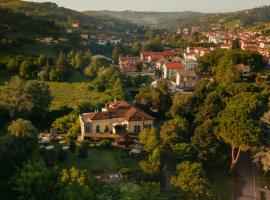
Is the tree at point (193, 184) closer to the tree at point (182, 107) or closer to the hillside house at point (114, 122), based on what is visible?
the hillside house at point (114, 122)

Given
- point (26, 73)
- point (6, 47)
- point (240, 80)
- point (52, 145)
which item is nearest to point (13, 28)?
point (6, 47)

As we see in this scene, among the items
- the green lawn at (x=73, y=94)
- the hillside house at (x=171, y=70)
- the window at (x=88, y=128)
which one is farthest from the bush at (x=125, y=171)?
the hillside house at (x=171, y=70)

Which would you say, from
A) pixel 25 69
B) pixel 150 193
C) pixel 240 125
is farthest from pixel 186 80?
pixel 150 193

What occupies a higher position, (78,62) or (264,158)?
(78,62)

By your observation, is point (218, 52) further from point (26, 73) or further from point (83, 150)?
point (83, 150)

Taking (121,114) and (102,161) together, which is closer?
Result: (102,161)

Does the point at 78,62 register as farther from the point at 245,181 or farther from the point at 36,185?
the point at 36,185

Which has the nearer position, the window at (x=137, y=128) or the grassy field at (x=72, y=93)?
the window at (x=137, y=128)
